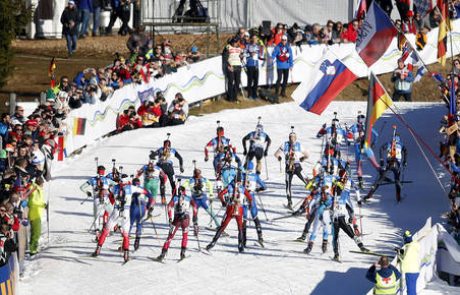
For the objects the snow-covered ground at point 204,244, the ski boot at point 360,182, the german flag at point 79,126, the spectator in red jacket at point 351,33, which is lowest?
the snow-covered ground at point 204,244

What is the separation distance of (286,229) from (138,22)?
1932cm

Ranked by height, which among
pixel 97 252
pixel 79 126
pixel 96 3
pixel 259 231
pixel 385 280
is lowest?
pixel 97 252

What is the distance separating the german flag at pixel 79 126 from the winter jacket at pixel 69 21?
7688mm

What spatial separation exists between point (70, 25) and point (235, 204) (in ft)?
55.2

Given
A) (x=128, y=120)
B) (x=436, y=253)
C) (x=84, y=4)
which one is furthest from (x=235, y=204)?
(x=84, y=4)

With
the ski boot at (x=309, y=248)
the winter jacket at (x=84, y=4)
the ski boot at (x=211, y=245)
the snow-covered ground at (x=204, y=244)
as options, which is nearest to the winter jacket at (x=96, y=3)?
the winter jacket at (x=84, y=4)

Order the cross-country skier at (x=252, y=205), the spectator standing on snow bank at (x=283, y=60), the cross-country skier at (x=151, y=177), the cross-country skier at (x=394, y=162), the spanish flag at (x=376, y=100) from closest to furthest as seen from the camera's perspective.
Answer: the spanish flag at (x=376, y=100) < the cross-country skier at (x=252, y=205) < the cross-country skier at (x=151, y=177) < the cross-country skier at (x=394, y=162) < the spectator standing on snow bank at (x=283, y=60)

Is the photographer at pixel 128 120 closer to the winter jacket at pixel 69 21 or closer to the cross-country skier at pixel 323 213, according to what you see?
the winter jacket at pixel 69 21

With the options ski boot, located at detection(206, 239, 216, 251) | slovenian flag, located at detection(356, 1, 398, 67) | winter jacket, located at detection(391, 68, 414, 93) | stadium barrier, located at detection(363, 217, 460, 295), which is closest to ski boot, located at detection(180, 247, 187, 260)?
ski boot, located at detection(206, 239, 216, 251)

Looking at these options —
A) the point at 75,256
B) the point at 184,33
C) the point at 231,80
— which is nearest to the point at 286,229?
the point at 75,256

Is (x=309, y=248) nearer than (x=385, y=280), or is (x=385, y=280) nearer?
(x=385, y=280)

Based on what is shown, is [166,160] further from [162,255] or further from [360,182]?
[360,182]

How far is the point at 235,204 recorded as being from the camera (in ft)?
91.1

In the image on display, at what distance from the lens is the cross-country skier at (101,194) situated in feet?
93.4
